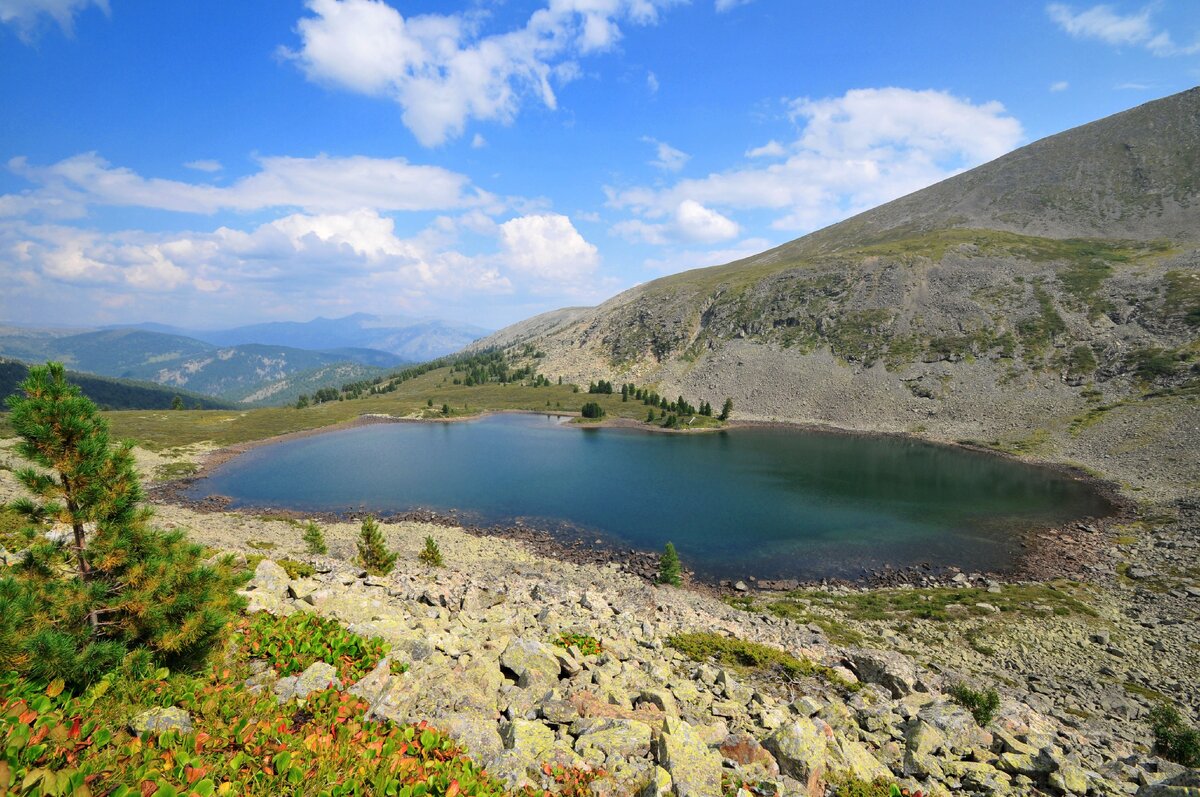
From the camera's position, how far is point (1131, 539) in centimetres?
4141

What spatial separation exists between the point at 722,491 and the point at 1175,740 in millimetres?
41769

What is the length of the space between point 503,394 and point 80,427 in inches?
5447

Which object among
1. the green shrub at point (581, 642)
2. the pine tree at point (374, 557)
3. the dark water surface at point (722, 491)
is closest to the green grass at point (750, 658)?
the green shrub at point (581, 642)

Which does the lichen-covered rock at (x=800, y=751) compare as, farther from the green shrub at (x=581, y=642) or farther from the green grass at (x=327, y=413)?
the green grass at (x=327, y=413)

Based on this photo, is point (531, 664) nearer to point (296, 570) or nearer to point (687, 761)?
point (687, 761)

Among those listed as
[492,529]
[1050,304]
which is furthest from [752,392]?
[492,529]

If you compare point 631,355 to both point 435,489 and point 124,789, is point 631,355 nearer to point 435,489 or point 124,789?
point 435,489

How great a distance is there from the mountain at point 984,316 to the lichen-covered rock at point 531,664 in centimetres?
8513

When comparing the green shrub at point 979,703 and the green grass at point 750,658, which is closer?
the green shrub at point 979,703

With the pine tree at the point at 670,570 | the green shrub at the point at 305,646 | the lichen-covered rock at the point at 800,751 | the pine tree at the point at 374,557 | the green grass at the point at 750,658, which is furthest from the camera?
the pine tree at the point at 670,570

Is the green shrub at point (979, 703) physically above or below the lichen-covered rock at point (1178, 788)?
below

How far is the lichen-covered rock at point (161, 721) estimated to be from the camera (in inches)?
269

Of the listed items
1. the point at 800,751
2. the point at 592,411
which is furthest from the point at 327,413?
the point at 800,751

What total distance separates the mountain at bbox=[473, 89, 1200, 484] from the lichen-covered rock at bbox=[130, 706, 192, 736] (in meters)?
92.4
